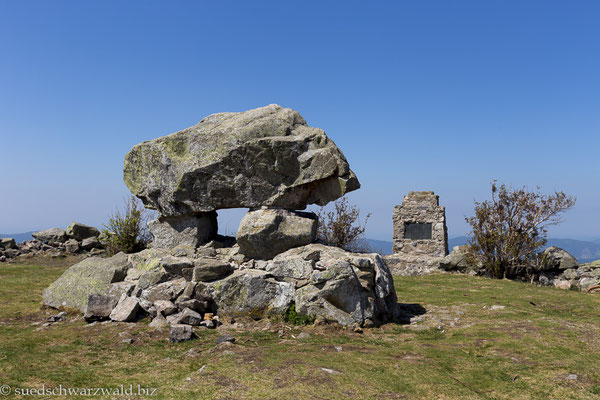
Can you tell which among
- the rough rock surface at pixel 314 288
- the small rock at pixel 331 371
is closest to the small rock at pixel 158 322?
the rough rock surface at pixel 314 288

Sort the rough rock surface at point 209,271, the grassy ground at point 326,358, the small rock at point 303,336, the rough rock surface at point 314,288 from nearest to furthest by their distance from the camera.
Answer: the grassy ground at point 326,358 → the small rock at point 303,336 → the rough rock surface at point 314,288 → the rough rock surface at point 209,271

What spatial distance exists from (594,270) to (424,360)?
1494 cm

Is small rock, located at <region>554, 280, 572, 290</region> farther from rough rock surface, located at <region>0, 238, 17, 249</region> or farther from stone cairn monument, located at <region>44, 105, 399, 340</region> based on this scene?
rough rock surface, located at <region>0, 238, 17, 249</region>

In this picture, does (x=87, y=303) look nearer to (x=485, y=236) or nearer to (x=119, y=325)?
(x=119, y=325)

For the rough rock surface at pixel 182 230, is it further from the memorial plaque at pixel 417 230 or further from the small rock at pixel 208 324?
the memorial plaque at pixel 417 230

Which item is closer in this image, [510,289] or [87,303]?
[87,303]

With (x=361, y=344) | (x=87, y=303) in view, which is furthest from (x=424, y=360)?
(x=87, y=303)

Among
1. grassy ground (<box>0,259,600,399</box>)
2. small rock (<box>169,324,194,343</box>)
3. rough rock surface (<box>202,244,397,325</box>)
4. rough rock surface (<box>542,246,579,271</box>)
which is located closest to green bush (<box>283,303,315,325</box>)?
rough rock surface (<box>202,244,397,325</box>)

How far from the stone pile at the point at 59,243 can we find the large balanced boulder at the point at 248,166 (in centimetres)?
1364

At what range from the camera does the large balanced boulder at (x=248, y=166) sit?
35.0 feet

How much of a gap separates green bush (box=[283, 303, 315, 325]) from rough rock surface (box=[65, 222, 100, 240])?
791 inches

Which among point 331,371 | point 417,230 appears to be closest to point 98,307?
point 331,371

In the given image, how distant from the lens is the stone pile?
934 inches

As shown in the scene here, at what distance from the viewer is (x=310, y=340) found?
26.0ft
